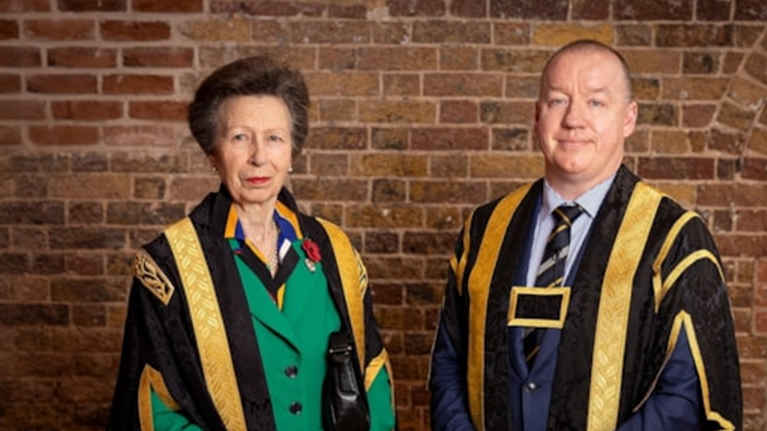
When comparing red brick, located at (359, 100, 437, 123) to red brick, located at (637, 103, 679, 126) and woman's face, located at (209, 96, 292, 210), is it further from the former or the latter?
woman's face, located at (209, 96, 292, 210)

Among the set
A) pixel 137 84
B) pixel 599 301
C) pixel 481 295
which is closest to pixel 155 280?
pixel 481 295

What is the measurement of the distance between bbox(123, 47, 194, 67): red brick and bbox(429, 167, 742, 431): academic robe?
189 centimetres

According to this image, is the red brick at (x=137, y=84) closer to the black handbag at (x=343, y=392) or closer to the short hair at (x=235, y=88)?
the short hair at (x=235, y=88)

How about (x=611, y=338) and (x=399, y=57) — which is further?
(x=399, y=57)

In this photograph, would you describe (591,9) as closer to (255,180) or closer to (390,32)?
(390,32)

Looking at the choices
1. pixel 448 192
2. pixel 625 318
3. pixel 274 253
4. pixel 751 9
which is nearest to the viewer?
pixel 625 318

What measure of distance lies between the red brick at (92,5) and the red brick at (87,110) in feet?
1.19

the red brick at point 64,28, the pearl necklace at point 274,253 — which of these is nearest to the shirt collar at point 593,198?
the pearl necklace at point 274,253

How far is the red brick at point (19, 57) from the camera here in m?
3.47

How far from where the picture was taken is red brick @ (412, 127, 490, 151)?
3.51 m

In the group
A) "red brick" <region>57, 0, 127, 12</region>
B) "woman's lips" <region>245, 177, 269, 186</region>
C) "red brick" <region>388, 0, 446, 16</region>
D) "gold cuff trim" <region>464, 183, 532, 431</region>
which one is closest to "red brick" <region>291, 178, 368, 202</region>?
"red brick" <region>388, 0, 446, 16</region>

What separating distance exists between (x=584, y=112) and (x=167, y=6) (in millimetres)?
2059

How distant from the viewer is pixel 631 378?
1968 millimetres

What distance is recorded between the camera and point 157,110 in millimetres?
3504
